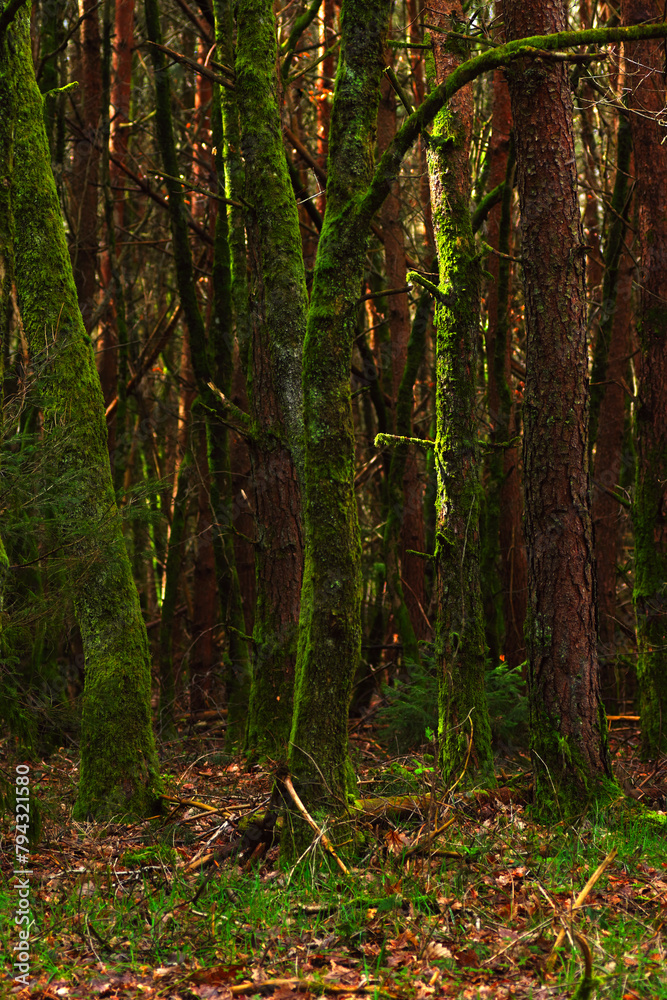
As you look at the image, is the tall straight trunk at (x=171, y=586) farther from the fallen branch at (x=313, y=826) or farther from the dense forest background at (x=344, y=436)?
the fallen branch at (x=313, y=826)

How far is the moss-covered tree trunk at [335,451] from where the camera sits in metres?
4.68

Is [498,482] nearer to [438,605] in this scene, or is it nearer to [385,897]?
[438,605]

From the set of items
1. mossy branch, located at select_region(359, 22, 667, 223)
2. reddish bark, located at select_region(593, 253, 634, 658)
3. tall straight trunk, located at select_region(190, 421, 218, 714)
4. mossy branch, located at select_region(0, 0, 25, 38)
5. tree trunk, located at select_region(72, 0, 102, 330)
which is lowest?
tall straight trunk, located at select_region(190, 421, 218, 714)

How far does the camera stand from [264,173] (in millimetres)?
6859

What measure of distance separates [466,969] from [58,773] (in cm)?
435

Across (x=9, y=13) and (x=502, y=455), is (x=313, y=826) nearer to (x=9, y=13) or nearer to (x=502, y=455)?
(x=9, y=13)

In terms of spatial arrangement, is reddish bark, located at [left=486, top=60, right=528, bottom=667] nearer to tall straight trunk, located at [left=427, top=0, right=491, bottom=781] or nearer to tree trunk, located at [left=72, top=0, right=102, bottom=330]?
tall straight trunk, located at [left=427, top=0, right=491, bottom=781]

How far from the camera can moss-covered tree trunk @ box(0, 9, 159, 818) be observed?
19.4 feet

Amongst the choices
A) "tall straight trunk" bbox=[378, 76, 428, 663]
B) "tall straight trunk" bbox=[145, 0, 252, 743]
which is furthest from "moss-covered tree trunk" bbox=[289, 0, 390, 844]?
"tall straight trunk" bbox=[378, 76, 428, 663]

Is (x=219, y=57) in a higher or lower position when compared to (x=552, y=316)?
higher

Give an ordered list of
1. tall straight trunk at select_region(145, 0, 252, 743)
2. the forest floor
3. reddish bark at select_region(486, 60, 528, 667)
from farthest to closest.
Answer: reddish bark at select_region(486, 60, 528, 667), tall straight trunk at select_region(145, 0, 252, 743), the forest floor

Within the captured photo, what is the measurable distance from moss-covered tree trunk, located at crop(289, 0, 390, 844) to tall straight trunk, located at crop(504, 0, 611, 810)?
135 cm

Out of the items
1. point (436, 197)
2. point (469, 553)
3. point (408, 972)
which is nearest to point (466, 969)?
point (408, 972)

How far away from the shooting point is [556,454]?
565 centimetres
